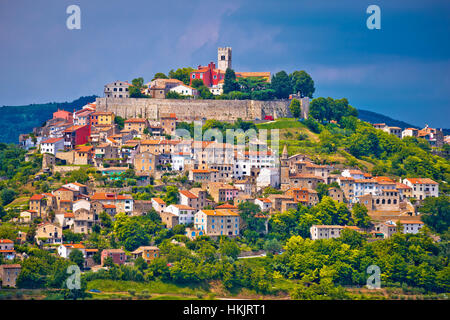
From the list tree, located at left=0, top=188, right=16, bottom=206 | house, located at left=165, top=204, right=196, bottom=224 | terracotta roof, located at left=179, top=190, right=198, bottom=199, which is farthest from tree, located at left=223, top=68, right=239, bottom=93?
tree, located at left=0, top=188, right=16, bottom=206

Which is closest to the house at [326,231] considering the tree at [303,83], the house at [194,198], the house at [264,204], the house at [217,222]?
the house at [264,204]

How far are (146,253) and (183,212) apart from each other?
5501 mm

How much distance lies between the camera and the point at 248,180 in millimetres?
69125

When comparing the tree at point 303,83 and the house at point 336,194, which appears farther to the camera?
the tree at point 303,83

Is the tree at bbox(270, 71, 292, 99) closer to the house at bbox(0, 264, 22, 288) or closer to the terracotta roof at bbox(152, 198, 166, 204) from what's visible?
the terracotta roof at bbox(152, 198, 166, 204)

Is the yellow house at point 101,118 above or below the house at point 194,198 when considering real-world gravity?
above

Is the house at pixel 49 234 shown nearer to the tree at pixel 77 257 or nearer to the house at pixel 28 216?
the house at pixel 28 216

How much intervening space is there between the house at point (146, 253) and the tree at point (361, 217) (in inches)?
628

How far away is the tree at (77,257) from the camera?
5634 cm

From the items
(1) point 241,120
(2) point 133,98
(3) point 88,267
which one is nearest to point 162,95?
(2) point 133,98

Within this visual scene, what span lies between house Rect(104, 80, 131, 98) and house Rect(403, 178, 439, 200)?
84.3ft

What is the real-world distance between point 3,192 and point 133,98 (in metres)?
18.0

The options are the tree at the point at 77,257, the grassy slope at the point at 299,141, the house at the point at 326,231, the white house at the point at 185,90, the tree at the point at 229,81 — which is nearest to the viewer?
the tree at the point at 77,257
